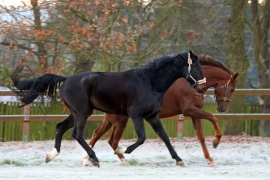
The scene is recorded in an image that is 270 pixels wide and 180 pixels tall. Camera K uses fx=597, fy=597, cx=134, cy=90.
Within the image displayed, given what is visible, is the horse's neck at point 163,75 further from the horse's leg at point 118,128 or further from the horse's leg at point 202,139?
the horse's leg at point 202,139

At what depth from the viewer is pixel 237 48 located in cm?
1627

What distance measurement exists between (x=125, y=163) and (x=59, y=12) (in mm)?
5355

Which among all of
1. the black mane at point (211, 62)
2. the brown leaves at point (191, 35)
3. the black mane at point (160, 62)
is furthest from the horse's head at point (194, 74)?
the brown leaves at point (191, 35)

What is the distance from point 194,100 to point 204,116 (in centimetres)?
42

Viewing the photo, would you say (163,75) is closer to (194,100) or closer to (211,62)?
(194,100)

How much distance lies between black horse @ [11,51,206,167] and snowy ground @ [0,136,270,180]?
1.63ft

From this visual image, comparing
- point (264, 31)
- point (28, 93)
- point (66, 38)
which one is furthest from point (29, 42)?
point (264, 31)

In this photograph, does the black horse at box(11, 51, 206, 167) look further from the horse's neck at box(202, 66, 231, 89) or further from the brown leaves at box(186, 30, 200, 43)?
the brown leaves at box(186, 30, 200, 43)

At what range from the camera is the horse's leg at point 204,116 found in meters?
9.80

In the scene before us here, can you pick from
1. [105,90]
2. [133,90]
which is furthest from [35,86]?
[133,90]

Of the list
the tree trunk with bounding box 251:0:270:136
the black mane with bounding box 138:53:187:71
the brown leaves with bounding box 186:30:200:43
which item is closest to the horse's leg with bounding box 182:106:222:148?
the black mane with bounding box 138:53:187:71

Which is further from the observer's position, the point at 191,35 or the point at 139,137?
the point at 191,35

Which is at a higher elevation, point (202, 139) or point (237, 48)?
point (237, 48)

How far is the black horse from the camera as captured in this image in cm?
862
